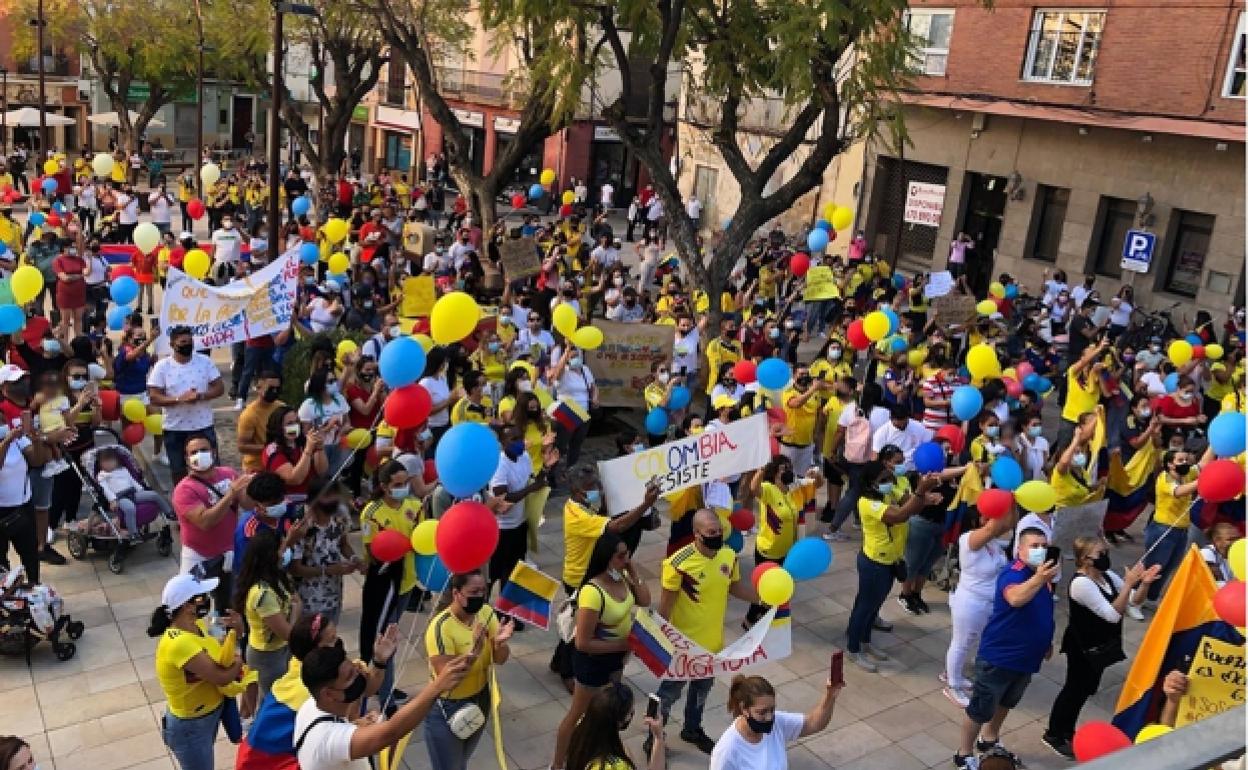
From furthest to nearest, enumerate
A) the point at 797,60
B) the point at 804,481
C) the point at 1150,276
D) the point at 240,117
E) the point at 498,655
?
the point at 240,117, the point at 1150,276, the point at 797,60, the point at 804,481, the point at 498,655

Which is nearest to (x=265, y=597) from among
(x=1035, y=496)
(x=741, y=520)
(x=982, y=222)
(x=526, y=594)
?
(x=526, y=594)

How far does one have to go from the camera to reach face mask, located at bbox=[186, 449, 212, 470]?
20.9 ft

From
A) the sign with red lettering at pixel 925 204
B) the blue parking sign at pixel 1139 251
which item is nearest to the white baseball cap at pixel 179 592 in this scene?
the sign with red lettering at pixel 925 204

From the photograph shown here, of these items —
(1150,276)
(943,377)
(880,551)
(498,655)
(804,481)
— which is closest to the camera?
(498,655)

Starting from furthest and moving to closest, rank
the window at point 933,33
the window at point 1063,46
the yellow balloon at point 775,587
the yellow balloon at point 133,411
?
1. the window at point 933,33
2. the window at point 1063,46
3. the yellow balloon at point 133,411
4. the yellow balloon at point 775,587

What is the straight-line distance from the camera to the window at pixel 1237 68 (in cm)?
1797

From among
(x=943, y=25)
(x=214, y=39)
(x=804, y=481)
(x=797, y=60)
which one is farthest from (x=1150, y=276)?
(x=214, y=39)

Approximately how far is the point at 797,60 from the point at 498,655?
8.71 meters

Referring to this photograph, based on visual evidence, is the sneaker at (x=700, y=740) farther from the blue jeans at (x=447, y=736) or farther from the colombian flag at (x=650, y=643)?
the blue jeans at (x=447, y=736)

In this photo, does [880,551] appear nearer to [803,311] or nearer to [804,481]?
[804,481]

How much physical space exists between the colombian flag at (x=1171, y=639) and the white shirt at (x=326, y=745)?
159 inches

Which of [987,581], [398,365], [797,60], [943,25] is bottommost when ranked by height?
[987,581]

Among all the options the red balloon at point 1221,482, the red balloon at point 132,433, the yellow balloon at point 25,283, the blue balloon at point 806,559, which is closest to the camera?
the blue balloon at point 806,559

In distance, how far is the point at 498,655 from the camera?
5.11m
